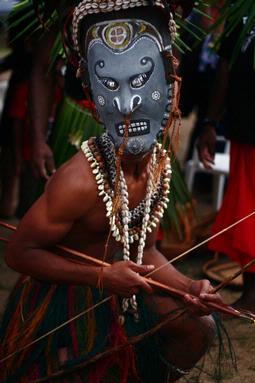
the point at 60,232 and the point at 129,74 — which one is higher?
the point at 129,74

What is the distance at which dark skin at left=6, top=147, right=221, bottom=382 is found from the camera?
294 cm

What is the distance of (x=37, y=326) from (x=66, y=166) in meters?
0.54

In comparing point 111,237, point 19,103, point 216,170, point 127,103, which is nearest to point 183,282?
point 111,237

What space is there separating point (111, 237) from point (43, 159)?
1.21m

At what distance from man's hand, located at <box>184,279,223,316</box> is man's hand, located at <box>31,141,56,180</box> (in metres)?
1.37

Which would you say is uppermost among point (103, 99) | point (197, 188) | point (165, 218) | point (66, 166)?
point (103, 99)

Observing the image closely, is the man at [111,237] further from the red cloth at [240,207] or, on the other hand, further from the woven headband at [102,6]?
the red cloth at [240,207]

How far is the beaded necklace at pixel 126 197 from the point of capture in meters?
3.05

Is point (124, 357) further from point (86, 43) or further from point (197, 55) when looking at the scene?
point (197, 55)

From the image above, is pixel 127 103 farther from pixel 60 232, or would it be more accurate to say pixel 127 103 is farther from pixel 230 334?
pixel 230 334

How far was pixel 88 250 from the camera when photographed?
3.20 metres

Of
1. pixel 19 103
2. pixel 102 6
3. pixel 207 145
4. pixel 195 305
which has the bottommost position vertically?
pixel 19 103

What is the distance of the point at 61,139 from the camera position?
4.58 metres

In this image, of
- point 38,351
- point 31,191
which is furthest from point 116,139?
point 31,191
